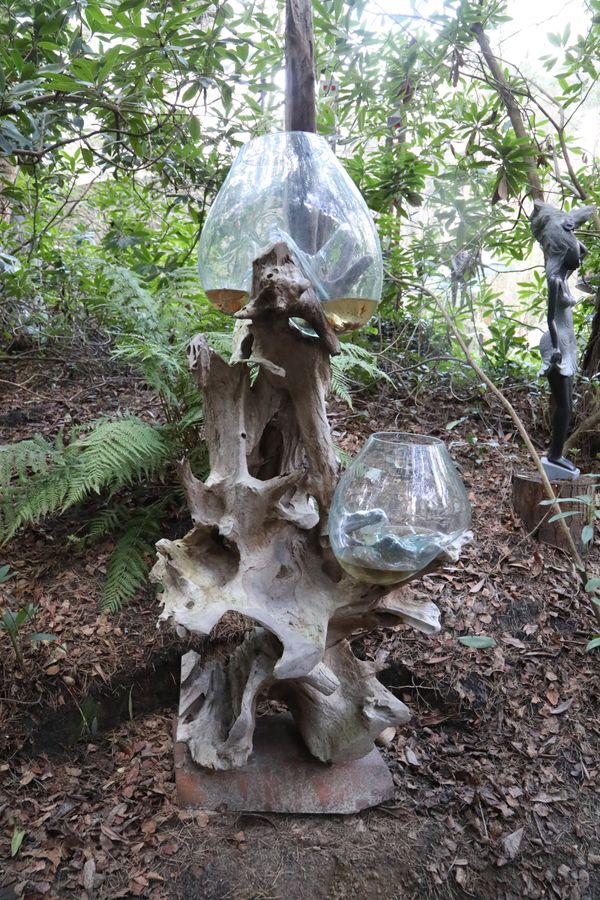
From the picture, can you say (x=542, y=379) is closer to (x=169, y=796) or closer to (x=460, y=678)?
(x=460, y=678)

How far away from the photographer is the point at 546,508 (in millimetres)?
2717

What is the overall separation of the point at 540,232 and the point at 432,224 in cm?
71

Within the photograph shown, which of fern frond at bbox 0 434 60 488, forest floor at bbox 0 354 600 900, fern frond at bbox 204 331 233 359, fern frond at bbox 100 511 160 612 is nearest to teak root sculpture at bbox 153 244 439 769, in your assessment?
forest floor at bbox 0 354 600 900

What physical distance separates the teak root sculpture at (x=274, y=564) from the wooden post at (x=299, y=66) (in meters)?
0.46

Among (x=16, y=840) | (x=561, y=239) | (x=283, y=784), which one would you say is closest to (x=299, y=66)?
(x=561, y=239)

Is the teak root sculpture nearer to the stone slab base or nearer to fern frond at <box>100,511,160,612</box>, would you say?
the stone slab base

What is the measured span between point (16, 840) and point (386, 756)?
1120 mm

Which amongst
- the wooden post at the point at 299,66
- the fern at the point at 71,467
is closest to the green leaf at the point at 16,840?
the fern at the point at 71,467

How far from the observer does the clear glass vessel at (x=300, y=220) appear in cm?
129

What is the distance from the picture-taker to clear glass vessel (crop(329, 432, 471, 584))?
4.09 ft

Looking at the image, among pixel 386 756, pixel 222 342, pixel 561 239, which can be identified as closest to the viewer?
pixel 386 756

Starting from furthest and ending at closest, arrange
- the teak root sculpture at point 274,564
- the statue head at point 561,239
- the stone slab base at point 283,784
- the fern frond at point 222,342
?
the statue head at point 561,239, the fern frond at point 222,342, the stone slab base at point 283,784, the teak root sculpture at point 274,564

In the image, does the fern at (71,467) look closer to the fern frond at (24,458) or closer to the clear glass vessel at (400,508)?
the fern frond at (24,458)

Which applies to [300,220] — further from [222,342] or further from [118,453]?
[118,453]
